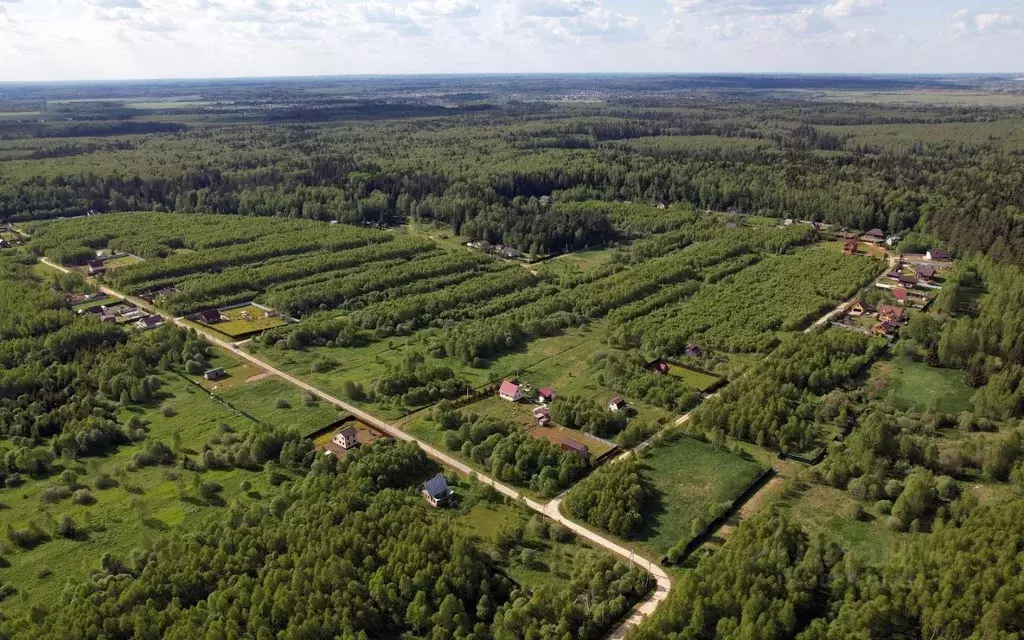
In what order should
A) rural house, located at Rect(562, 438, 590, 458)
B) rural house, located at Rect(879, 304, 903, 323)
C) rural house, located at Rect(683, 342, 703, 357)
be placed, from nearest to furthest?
rural house, located at Rect(562, 438, 590, 458)
rural house, located at Rect(683, 342, 703, 357)
rural house, located at Rect(879, 304, 903, 323)

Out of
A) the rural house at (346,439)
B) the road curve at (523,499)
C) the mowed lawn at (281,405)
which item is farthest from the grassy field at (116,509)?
the road curve at (523,499)

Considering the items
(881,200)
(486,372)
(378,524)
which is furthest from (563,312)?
(881,200)

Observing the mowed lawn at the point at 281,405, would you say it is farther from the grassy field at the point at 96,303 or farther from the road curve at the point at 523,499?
the grassy field at the point at 96,303

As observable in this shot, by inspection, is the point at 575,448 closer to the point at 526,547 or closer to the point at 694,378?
the point at 526,547

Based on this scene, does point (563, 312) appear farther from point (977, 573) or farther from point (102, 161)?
point (102, 161)

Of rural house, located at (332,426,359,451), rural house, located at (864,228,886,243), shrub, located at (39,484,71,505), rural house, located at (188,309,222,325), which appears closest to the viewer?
shrub, located at (39,484,71,505)

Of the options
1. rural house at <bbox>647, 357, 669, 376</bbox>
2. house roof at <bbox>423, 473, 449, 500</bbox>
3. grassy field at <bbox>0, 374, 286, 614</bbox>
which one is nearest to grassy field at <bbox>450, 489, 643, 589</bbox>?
house roof at <bbox>423, 473, 449, 500</bbox>

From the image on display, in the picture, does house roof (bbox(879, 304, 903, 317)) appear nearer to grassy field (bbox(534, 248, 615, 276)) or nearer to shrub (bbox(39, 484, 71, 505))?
grassy field (bbox(534, 248, 615, 276))
